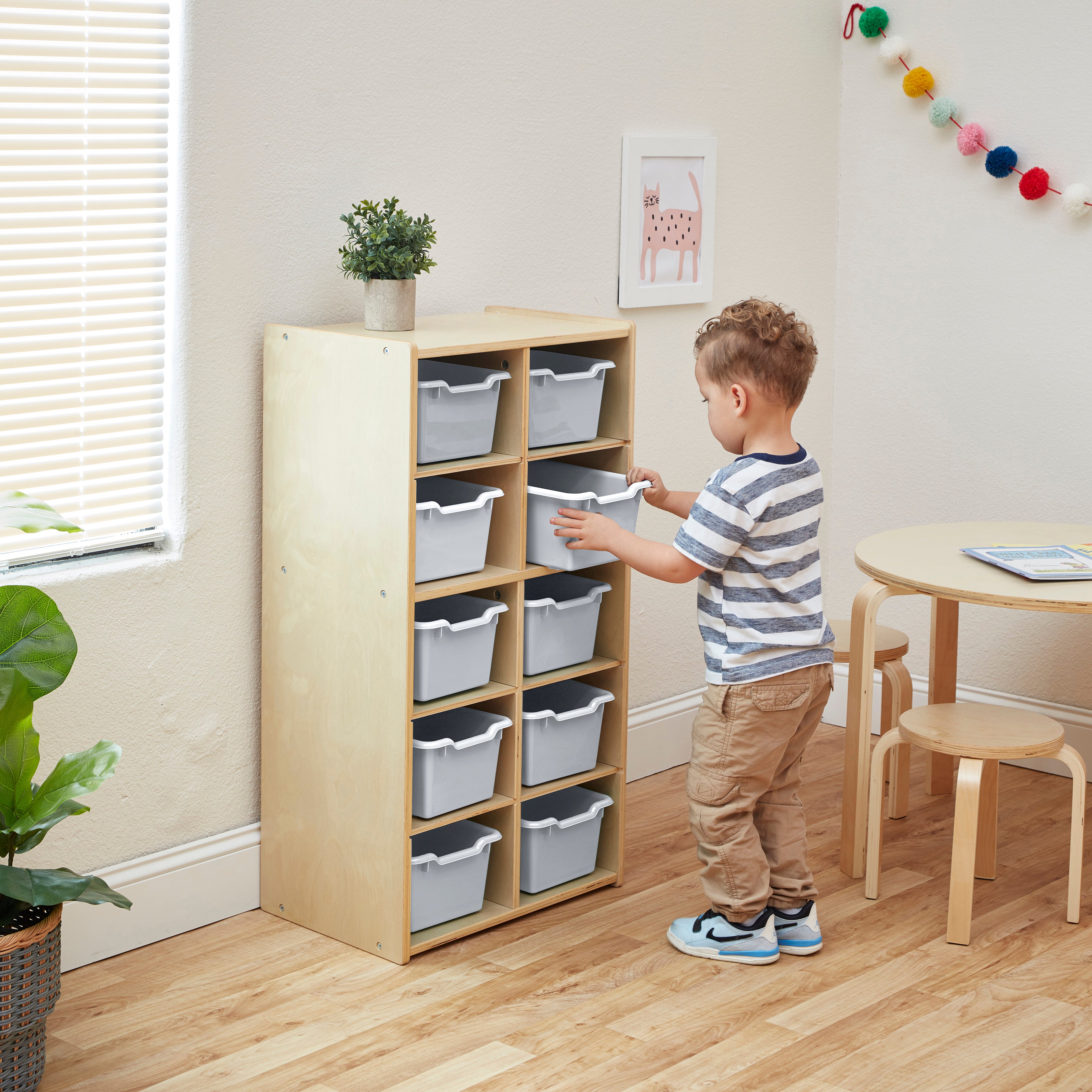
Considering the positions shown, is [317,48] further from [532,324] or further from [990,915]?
[990,915]

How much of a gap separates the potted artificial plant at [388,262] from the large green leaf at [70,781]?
34.7 inches

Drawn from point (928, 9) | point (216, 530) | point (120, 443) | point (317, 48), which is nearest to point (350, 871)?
point (216, 530)

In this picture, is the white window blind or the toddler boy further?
the toddler boy

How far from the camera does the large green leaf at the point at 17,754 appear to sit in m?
1.96

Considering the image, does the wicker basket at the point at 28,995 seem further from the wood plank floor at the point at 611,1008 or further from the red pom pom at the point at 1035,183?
the red pom pom at the point at 1035,183

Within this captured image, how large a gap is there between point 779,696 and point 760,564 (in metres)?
0.23

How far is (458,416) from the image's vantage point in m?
2.38

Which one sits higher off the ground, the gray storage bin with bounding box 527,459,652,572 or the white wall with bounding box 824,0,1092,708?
the white wall with bounding box 824,0,1092,708

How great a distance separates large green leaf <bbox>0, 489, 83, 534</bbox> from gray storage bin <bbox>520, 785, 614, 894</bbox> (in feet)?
3.51

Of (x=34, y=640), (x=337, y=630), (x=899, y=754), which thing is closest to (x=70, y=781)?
(x=34, y=640)

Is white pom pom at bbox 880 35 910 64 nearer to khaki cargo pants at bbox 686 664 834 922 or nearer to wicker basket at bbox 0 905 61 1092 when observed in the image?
khaki cargo pants at bbox 686 664 834 922

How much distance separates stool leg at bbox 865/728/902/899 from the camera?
8.87 ft

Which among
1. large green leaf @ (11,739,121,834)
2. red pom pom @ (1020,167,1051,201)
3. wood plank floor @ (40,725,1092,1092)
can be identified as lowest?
wood plank floor @ (40,725,1092,1092)

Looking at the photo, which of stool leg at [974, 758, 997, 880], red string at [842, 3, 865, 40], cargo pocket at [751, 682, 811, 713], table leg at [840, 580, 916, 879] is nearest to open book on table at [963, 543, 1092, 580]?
table leg at [840, 580, 916, 879]
